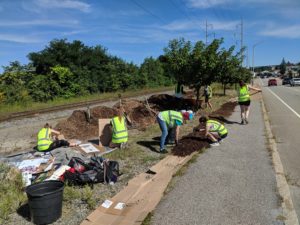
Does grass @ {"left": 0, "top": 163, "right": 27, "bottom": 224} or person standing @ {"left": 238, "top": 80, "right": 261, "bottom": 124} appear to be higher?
person standing @ {"left": 238, "top": 80, "right": 261, "bottom": 124}

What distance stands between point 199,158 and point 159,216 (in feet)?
11.1

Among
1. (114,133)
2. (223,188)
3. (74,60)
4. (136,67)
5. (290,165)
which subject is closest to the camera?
(223,188)

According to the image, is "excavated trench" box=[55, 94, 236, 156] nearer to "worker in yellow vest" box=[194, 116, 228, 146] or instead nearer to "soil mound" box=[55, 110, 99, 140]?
"soil mound" box=[55, 110, 99, 140]

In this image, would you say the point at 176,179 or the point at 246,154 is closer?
the point at 176,179

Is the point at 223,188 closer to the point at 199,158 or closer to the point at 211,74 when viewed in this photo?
the point at 199,158

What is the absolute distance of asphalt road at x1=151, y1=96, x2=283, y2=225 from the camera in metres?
5.07

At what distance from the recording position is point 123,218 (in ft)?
17.2

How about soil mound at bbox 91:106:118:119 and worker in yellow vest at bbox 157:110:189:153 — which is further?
soil mound at bbox 91:106:118:119

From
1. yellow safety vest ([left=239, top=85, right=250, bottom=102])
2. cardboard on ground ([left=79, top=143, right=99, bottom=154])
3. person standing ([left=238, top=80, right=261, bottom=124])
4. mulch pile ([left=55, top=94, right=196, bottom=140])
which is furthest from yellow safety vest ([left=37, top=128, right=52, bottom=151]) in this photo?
yellow safety vest ([left=239, top=85, right=250, bottom=102])

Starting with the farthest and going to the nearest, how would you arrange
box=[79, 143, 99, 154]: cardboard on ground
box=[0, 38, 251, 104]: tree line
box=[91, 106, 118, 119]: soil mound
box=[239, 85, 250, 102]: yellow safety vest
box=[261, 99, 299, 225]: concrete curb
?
box=[0, 38, 251, 104]: tree line < box=[91, 106, 118, 119]: soil mound < box=[239, 85, 250, 102]: yellow safety vest < box=[79, 143, 99, 154]: cardboard on ground < box=[261, 99, 299, 225]: concrete curb

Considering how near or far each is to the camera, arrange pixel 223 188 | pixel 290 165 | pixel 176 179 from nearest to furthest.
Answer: pixel 223 188, pixel 176 179, pixel 290 165

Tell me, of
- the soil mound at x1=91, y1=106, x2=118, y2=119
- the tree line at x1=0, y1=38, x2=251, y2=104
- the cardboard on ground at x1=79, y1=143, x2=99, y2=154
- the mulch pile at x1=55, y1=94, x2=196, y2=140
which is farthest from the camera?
the tree line at x1=0, y1=38, x2=251, y2=104

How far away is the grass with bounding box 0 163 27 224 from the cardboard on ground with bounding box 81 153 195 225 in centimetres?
145

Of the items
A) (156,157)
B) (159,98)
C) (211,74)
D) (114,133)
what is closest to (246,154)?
(156,157)
